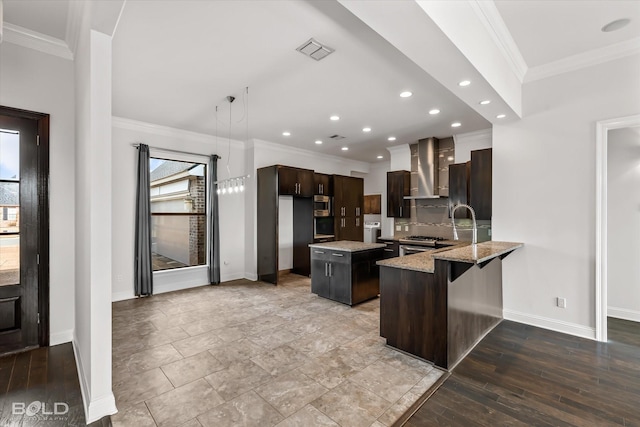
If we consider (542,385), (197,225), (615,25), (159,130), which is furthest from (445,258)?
(159,130)

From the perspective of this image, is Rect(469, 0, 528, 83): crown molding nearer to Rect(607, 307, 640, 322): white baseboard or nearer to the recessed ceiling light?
the recessed ceiling light

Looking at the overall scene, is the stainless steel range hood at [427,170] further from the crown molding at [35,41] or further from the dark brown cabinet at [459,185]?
the crown molding at [35,41]

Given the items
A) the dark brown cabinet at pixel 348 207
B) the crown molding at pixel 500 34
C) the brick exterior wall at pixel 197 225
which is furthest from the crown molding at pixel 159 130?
the crown molding at pixel 500 34

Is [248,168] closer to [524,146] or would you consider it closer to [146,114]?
[146,114]

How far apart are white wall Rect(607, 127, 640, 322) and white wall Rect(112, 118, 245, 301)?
242 inches

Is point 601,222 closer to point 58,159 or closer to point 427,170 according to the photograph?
point 427,170

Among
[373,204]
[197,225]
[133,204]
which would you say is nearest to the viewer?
[133,204]

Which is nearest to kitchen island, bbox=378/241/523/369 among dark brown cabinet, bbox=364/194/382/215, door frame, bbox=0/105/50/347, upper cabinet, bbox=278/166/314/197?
upper cabinet, bbox=278/166/314/197

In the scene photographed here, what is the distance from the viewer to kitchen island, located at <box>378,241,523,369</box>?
2.63m

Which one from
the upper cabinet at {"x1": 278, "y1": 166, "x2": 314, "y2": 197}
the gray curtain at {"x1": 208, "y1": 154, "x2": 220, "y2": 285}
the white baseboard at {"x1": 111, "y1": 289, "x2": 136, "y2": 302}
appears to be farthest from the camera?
the upper cabinet at {"x1": 278, "y1": 166, "x2": 314, "y2": 197}

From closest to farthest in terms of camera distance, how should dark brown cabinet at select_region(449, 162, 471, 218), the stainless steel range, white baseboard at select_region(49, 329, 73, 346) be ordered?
white baseboard at select_region(49, 329, 73, 346)
dark brown cabinet at select_region(449, 162, 471, 218)
the stainless steel range

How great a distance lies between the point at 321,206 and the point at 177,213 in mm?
3075

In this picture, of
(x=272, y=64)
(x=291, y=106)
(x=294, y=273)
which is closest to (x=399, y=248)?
(x=294, y=273)

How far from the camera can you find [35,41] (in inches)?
115
